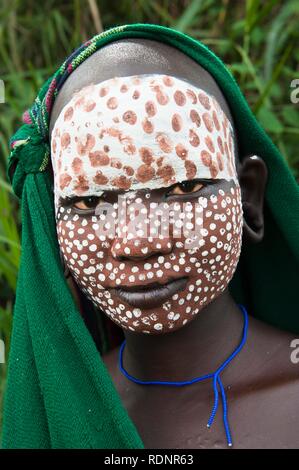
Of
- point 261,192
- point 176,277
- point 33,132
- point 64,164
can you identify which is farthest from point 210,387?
point 33,132

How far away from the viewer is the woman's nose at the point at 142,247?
1519 mm

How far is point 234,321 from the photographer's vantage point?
5.77 feet

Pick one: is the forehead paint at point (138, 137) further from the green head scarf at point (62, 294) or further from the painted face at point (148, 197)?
the green head scarf at point (62, 294)

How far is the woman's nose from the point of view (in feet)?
4.98

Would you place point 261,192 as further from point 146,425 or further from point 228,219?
point 146,425

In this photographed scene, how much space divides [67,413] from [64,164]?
0.51m

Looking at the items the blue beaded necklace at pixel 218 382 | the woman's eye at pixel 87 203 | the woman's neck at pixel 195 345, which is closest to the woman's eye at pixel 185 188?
the woman's eye at pixel 87 203

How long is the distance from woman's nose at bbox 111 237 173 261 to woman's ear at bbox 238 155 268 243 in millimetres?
275

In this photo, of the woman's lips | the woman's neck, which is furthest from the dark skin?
the woman's lips

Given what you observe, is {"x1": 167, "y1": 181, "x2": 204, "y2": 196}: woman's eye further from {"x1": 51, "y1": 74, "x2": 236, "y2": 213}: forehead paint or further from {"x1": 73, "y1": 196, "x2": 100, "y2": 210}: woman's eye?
{"x1": 73, "y1": 196, "x2": 100, "y2": 210}: woman's eye

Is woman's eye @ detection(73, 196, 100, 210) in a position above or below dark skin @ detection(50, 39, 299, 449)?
above

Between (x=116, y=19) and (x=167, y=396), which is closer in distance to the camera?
(x=167, y=396)

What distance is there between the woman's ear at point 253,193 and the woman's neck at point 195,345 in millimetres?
153

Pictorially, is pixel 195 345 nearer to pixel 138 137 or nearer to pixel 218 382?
pixel 218 382
